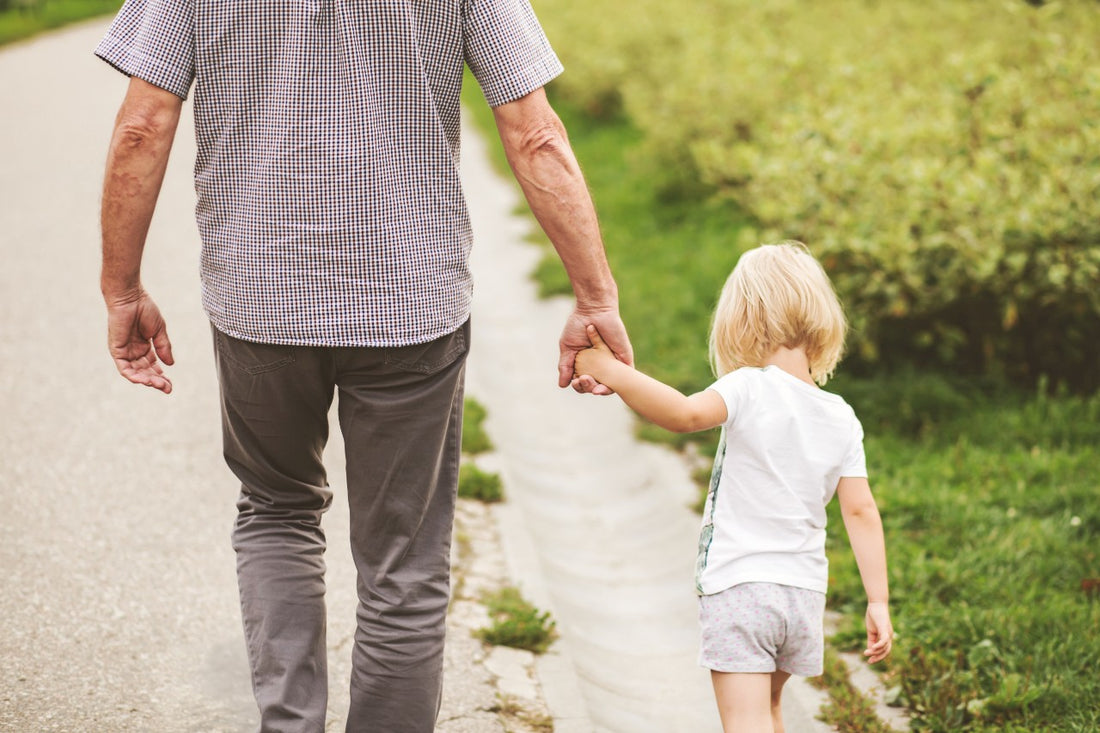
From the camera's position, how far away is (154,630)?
3357mm

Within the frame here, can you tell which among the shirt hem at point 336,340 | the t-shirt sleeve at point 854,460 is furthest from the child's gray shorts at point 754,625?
the shirt hem at point 336,340

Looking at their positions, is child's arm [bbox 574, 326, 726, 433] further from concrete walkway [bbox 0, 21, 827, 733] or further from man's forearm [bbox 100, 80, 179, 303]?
concrete walkway [bbox 0, 21, 827, 733]

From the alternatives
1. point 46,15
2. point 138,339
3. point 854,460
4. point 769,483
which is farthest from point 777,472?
point 46,15

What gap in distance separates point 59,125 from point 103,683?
10.1 m

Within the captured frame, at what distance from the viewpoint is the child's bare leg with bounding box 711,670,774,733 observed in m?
2.43

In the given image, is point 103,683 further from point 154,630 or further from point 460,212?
point 460,212

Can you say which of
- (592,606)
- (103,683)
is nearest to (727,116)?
(592,606)

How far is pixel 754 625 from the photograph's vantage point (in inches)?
95.1

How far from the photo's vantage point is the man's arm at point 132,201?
2.22 metres

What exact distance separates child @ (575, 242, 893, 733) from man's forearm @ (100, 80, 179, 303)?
3.19ft

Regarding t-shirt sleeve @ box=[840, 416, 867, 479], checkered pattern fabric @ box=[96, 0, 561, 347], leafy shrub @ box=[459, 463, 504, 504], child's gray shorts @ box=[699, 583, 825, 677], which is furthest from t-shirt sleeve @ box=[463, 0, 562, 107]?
leafy shrub @ box=[459, 463, 504, 504]

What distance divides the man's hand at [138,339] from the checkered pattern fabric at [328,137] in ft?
0.81

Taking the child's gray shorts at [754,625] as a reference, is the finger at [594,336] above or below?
above

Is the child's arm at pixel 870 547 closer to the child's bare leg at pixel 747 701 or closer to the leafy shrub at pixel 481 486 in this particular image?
the child's bare leg at pixel 747 701
